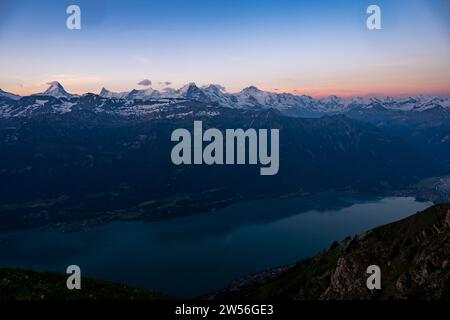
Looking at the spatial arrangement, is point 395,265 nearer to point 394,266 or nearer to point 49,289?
point 394,266

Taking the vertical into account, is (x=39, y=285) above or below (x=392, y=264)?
above

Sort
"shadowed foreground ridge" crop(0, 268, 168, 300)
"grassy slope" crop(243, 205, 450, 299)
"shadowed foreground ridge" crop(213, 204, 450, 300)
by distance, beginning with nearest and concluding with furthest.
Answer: "shadowed foreground ridge" crop(0, 268, 168, 300)
"shadowed foreground ridge" crop(213, 204, 450, 300)
"grassy slope" crop(243, 205, 450, 299)

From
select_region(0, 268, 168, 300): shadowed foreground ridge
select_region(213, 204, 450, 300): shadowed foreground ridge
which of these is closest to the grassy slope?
select_region(213, 204, 450, 300): shadowed foreground ridge

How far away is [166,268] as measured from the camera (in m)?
198

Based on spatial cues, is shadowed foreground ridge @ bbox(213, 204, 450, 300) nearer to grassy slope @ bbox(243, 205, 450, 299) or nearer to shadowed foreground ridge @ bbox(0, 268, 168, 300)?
grassy slope @ bbox(243, 205, 450, 299)

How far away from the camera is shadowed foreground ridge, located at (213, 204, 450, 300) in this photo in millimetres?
52625

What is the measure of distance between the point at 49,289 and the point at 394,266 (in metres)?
56.4

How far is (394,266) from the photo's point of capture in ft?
A: 214

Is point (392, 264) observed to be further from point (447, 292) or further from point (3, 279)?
point (3, 279)

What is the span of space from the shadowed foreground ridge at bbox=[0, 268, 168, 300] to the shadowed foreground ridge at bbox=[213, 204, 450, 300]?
112 feet

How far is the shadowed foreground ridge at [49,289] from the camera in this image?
877 inches

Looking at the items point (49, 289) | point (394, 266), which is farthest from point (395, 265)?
point (49, 289)

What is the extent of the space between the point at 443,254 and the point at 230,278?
450 feet
